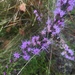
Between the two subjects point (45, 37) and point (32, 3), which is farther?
point (32, 3)

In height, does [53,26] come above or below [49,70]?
above

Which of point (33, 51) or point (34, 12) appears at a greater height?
point (34, 12)

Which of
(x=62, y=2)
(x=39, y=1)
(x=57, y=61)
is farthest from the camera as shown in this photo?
(x=39, y=1)

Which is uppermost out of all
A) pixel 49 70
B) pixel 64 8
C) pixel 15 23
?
pixel 64 8

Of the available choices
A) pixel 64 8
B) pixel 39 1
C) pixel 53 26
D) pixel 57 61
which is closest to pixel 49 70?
pixel 57 61

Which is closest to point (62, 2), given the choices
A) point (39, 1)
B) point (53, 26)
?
point (53, 26)

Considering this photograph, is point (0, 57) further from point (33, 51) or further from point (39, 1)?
point (39, 1)

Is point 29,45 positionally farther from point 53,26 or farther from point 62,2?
point 62,2

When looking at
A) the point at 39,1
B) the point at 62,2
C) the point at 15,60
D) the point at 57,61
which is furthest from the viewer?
the point at 39,1

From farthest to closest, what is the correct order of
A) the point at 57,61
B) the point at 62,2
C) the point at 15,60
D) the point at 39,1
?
the point at 39,1 → the point at 57,61 → the point at 15,60 → the point at 62,2
